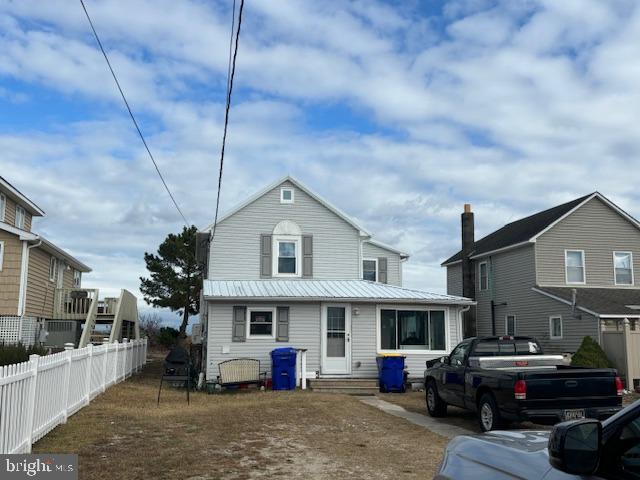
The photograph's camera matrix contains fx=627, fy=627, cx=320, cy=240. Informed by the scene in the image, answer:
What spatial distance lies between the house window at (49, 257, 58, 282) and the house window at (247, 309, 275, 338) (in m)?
11.5

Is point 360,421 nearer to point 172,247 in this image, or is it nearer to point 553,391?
point 553,391

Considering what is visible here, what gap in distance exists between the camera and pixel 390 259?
93.0 feet

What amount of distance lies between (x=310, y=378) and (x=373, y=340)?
8.20 ft

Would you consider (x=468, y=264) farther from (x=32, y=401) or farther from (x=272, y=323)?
(x=32, y=401)

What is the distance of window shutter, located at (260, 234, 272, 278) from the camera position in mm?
22047

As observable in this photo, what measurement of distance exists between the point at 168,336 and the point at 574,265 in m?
22.9

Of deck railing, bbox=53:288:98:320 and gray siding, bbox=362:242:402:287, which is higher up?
gray siding, bbox=362:242:402:287

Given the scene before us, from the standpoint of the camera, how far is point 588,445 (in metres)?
2.44

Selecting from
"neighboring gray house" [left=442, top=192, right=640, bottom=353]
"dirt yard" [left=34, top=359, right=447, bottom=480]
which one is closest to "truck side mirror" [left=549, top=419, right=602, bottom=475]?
"dirt yard" [left=34, top=359, right=447, bottom=480]

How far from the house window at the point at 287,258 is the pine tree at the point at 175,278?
15.8 meters

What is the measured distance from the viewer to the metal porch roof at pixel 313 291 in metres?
19.5

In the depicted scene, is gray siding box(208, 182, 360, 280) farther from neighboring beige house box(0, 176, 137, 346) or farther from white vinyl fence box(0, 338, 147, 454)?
white vinyl fence box(0, 338, 147, 454)

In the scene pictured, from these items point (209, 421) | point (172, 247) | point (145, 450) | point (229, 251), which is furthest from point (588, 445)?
point (172, 247)

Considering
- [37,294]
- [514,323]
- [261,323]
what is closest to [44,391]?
[261,323]
